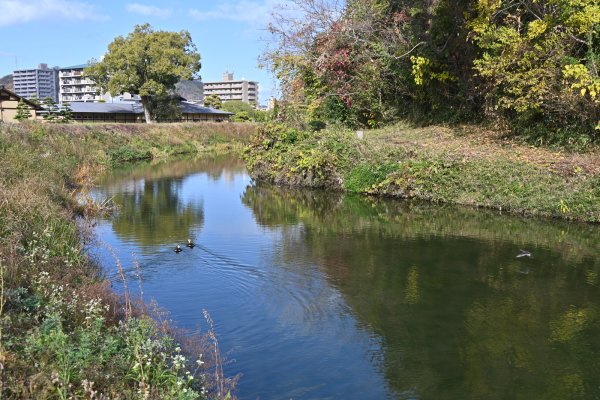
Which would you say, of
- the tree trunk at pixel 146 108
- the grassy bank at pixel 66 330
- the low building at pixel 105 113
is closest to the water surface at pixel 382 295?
the grassy bank at pixel 66 330

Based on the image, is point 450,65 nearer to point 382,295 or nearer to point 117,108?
point 382,295

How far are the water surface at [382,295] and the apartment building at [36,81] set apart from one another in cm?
12865

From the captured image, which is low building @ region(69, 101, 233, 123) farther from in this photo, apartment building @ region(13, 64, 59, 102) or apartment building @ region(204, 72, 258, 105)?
apartment building @ region(13, 64, 59, 102)

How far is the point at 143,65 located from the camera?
152ft

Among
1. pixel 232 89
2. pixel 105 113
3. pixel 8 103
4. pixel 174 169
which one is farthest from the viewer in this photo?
pixel 232 89

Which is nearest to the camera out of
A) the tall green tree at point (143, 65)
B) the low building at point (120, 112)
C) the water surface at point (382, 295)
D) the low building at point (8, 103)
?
the water surface at point (382, 295)

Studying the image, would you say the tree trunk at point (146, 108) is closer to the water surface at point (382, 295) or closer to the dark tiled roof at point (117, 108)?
the dark tiled roof at point (117, 108)

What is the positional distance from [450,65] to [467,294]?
14.8 m

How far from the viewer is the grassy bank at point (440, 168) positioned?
46.2ft

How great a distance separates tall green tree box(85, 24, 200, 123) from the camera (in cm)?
4494

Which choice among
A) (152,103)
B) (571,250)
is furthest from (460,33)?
(152,103)

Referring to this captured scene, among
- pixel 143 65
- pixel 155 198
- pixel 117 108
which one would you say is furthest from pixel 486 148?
pixel 117 108

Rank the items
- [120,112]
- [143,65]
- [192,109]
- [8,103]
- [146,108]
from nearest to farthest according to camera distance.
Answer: [8,103] < [143,65] < [146,108] < [120,112] < [192,109]

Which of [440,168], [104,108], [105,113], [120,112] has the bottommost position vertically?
[440,168]
